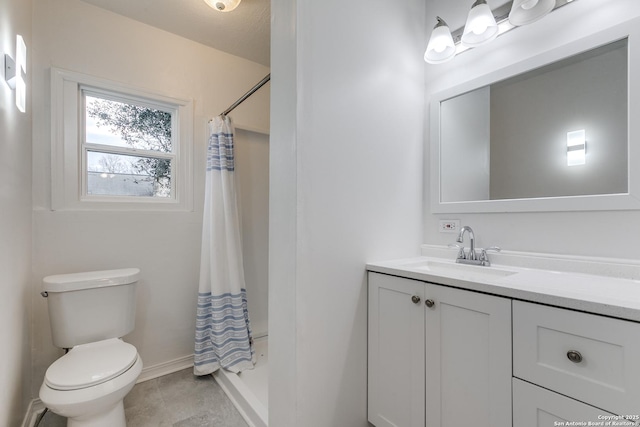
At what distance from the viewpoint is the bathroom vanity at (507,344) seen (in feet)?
2.34

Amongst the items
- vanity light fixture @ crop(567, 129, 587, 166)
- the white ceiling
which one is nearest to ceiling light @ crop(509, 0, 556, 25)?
vanity light fixture @ crop(567, 129, 587, 166)

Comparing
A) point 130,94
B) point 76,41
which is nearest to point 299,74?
point 130,94

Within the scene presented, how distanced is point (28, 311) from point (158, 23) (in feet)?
6.71

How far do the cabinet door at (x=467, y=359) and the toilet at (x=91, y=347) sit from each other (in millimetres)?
1409

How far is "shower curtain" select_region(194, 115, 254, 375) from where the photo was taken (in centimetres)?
196

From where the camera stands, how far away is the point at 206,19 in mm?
1942

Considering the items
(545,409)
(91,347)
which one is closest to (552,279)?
(545,409)

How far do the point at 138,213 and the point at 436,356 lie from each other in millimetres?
2045

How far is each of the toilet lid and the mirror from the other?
186 cm

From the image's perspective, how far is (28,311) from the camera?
1.55 metres

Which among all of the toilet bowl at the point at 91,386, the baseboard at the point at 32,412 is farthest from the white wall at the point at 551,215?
the baseboard at the point at 32,412

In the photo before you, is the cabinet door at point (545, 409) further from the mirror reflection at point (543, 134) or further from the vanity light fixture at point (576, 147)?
the vanity light fixture at point (576, 147)

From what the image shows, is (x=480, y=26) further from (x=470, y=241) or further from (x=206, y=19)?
(x=206, y=19)

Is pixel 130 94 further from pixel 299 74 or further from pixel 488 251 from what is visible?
pixel 488 251
